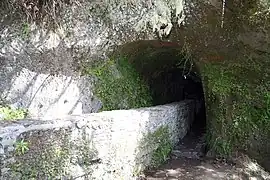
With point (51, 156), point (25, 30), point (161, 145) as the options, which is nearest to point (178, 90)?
point (161, 145)

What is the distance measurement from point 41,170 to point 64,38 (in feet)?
11.2

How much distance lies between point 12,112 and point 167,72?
17.1 ft

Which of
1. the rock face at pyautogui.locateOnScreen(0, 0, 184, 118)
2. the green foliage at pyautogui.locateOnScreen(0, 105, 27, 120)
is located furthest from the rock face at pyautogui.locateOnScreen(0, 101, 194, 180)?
the green foliage at pyautogui.locateOnScreen(0, 105, 27, 120)

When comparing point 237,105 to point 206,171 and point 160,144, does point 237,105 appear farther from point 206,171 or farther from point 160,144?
point 160,144

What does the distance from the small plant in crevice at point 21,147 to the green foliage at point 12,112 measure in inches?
96.0

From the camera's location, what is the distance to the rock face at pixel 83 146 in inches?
129

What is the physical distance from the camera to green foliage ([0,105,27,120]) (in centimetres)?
559

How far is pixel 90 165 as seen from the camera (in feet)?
13.5

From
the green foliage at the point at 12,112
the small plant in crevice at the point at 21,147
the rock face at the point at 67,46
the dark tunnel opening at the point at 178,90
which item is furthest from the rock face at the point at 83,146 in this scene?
the dark tunnel opening at the point at 178,90

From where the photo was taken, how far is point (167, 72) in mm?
9664

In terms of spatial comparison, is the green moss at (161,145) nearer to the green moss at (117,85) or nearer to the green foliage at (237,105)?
the green foliage at (237,105)

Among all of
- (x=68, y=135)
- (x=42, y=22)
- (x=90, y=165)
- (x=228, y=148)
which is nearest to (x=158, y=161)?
(x=228, y=148)

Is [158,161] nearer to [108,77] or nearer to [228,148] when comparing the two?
[228,148]

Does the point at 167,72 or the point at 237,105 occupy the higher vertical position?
the point at 167,72
